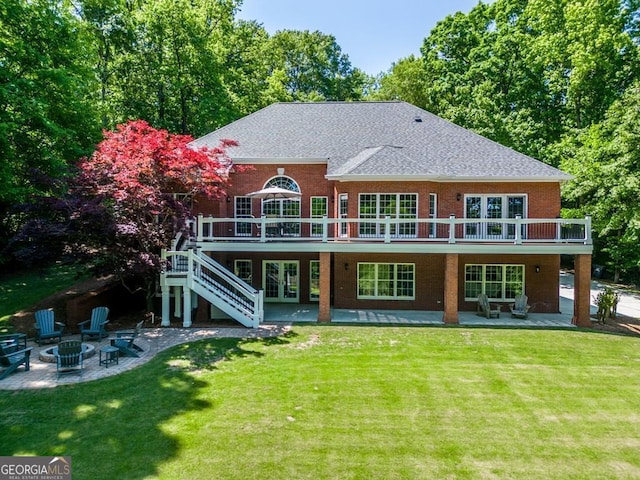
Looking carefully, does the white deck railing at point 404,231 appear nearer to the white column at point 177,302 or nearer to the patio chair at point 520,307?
the white column at point 177,302

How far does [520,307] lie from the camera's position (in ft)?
52.5

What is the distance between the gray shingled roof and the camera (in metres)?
16.7

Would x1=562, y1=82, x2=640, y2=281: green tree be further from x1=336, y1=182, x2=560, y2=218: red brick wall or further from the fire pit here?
the fire pit

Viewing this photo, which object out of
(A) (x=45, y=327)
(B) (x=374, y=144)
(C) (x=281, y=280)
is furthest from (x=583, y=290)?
(A) (x=45, y=327)

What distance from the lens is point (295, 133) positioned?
20.5 metres

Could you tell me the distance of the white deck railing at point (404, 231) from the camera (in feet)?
49.8

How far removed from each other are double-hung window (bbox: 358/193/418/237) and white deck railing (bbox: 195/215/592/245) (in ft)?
0.14

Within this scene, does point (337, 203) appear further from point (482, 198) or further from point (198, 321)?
point (198, 321)

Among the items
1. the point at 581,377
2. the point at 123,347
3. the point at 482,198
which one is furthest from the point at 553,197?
the point at 123,347

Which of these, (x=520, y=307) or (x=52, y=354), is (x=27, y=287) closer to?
(x=52, y=354)

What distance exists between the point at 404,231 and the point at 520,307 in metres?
5.72

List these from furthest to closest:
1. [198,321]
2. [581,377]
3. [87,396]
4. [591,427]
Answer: [198,321], [581,377], [87,396], [591,427]

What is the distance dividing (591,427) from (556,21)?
35.0 metres

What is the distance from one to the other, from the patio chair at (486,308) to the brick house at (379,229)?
546 millimetres
